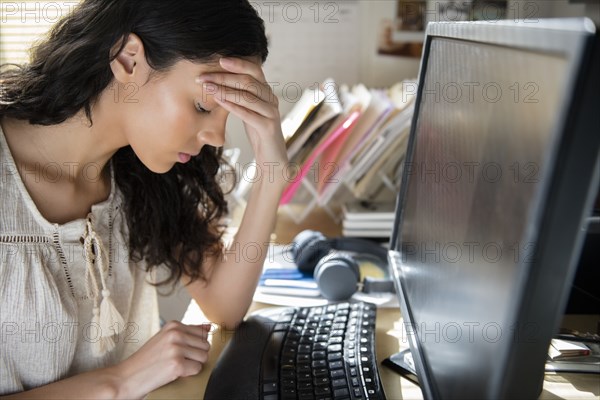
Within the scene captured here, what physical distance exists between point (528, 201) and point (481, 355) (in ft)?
0.48

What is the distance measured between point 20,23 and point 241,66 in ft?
3.52

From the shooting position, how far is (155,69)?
863 mm

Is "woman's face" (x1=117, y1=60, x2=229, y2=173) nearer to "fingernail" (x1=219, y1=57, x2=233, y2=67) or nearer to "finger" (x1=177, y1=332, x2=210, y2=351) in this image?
"fingernail" (x1=219, y1=57, x2=233, y2=67)

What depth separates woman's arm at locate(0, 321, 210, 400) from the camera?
847 millimetres

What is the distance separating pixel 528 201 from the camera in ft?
1.40

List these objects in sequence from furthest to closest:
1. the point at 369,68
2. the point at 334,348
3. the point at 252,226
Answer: the point at 369,68 < the point at 252,226 < the point at 334,348

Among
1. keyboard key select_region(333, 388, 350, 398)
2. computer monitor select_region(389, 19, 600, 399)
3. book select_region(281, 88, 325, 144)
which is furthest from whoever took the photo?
book select_region(281, 88, 325, 144)

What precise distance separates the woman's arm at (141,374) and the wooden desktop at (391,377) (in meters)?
0.02

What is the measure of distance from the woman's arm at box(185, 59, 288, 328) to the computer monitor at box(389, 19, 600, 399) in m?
0.33

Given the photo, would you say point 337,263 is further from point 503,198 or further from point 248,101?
point 503,198

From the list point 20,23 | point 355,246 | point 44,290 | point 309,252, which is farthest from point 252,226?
point 20,23

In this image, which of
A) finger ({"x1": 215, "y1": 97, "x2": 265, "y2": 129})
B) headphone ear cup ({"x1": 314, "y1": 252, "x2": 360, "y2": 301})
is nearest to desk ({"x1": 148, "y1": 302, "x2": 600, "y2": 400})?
headphone ear cup ({"x1": 314, "y1": 252, "x2": 360, "y2": 301})

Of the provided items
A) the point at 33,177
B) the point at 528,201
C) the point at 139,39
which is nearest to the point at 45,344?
the point at 33,177

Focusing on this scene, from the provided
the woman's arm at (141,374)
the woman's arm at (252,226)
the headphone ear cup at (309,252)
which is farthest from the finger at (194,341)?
the headphone ear cup at (309,252)
